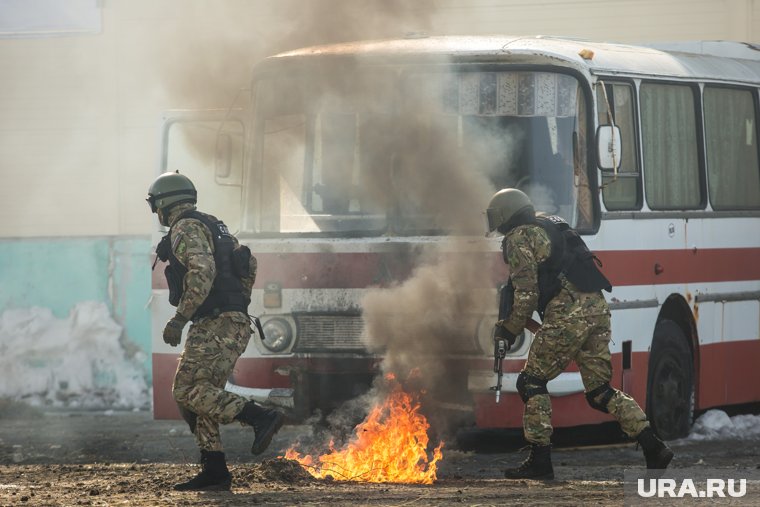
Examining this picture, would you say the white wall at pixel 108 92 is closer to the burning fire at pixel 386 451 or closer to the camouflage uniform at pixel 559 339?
the burning fire at pixel 386 451

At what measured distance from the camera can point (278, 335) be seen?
10.3m

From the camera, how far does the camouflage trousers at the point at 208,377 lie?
8.64 metres

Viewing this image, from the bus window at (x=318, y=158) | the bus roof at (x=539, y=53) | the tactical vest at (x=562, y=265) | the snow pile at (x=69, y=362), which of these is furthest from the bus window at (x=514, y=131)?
the snow pile at (x=69, y=362)

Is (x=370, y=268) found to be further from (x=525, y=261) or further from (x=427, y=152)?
(x=525, y=261)

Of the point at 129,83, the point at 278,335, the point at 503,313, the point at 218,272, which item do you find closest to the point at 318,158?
the point at 278,335

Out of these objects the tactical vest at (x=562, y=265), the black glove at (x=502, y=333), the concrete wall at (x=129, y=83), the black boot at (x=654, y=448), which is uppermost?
the concrete wall at (x=129, y=83)

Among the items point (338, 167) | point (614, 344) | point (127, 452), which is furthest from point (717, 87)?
point (127, 452)

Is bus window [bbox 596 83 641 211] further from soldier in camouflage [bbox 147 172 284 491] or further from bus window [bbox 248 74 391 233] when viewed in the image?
soldier in camouflage [bbox 147 172 284 491]

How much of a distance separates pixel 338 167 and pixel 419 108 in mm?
695

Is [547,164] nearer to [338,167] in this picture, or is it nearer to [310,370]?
[338,167]

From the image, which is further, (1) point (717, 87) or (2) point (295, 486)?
(1) point (717, 87)

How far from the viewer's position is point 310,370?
10242mm

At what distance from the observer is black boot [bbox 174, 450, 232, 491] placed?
861 centimetres

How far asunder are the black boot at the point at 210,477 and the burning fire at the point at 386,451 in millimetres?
728
